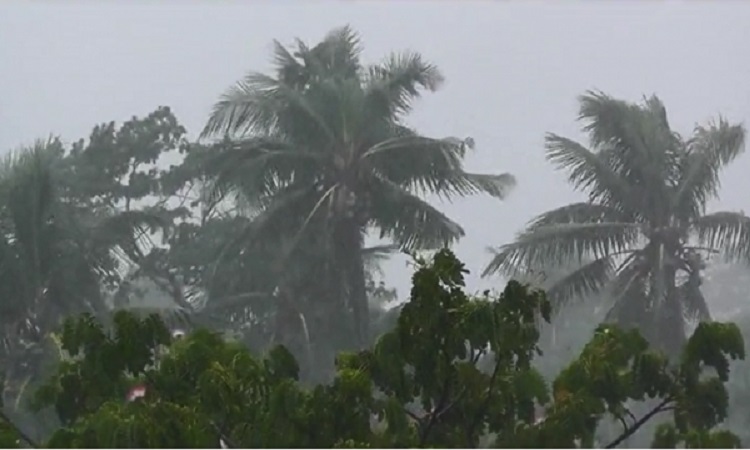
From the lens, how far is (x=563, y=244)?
177 centimetres

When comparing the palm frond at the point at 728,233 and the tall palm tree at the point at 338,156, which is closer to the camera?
the palm frond at the point at 728,233

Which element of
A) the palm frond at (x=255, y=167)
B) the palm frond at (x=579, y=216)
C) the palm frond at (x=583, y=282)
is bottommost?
the palm frond at (x=583, y=282)

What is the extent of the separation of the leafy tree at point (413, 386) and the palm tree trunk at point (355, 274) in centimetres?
28

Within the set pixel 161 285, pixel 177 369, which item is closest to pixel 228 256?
pixel 161 285

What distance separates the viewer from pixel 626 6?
5.70 ft

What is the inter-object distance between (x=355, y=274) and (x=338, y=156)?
205mm

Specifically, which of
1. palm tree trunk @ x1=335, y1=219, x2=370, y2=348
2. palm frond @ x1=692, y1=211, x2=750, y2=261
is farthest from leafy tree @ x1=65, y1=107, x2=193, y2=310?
palm frond @ x1=692, y1=211, x2=750, y2=261

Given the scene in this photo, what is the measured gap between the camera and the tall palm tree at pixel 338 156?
5.96 ft

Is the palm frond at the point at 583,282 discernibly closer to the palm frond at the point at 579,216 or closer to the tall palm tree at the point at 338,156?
the palm frond at the point at 579,216

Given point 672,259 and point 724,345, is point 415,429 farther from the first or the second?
point 672,259

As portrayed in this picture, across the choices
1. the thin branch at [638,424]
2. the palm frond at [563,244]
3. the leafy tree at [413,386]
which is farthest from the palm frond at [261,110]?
the thin branch at [638,424]

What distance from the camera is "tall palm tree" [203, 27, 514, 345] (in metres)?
1.82

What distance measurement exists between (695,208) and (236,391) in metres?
0.82

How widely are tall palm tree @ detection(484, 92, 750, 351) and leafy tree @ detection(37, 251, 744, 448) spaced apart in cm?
28
